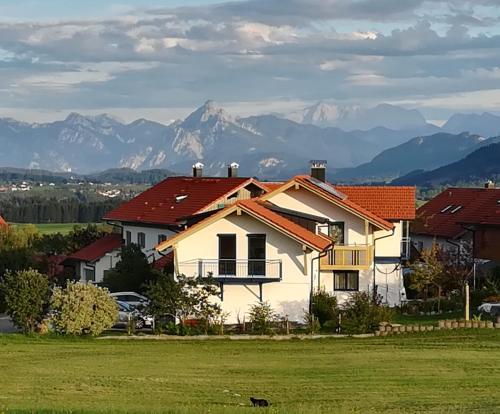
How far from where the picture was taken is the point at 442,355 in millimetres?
29844

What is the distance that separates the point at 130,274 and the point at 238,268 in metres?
7.47

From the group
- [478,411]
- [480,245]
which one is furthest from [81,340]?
[480,245]

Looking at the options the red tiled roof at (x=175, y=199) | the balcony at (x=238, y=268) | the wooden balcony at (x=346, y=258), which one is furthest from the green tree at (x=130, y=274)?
the wooden balcony at (x=346, y=258)

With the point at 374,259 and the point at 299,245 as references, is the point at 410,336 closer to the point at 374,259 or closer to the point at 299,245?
the point at 299,245

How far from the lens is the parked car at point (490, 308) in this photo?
128 feet

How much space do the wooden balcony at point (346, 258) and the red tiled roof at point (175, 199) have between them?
5685mm

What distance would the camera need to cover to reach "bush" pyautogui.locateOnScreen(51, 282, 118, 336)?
3444 cm

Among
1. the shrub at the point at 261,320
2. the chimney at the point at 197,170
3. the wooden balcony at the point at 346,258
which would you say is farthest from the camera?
the chimney at the point at 197,170

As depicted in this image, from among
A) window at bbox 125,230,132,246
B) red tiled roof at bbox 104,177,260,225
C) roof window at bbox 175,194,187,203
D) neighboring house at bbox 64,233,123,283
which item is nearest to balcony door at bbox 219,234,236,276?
red tiled roof at bbox 104,177,260,225

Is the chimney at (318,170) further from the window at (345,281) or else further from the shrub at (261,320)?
the shrub at (261,320)

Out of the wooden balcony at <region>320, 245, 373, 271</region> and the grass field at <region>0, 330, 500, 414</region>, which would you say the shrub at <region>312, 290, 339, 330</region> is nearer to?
the wooden balcony at <region>320, 245, 373, 271</region>

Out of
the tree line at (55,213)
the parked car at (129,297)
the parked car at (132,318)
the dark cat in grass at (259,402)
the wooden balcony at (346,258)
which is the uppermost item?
the tree line at (55,213)

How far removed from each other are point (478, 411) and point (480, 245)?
33774mm

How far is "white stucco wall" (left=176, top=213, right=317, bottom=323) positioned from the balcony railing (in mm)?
156
